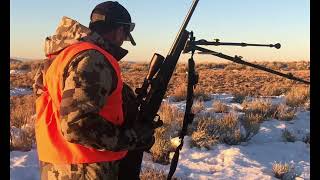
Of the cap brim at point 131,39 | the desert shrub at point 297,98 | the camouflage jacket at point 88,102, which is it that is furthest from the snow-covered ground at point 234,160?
the camouflage jacket at point 88,102

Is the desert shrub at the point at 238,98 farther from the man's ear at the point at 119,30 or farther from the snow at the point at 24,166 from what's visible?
the man's ear at the point at 119,30

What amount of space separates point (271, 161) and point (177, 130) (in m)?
1.94

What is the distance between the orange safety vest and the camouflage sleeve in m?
0.07

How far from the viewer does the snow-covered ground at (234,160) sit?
670 cm

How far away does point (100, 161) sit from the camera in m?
2.96

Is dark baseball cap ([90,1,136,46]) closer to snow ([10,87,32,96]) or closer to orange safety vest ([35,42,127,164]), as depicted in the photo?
orange safety vest ([35,42,127,164])

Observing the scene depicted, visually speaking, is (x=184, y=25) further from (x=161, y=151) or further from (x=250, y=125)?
(x=250, y=125)

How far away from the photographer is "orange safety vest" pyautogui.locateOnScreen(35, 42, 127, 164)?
2.81 m

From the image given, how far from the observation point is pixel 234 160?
7.34 metres

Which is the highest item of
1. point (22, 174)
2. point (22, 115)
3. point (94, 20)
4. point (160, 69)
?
point (94, 20)

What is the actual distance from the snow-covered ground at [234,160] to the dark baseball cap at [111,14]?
3.71 m

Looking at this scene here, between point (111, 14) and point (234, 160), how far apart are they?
15.4 feet

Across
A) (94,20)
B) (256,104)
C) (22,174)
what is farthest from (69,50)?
(256,104)
